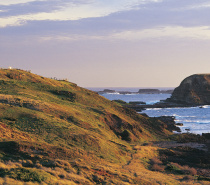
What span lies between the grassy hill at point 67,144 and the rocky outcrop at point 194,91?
110254 millimetres

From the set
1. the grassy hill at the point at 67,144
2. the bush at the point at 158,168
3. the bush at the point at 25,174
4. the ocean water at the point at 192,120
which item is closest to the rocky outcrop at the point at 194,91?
the ocean water at the point at 192,120

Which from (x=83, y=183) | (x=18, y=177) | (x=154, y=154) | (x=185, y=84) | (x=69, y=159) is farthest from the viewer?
(x=185, y=84)

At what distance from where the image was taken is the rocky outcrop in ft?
533

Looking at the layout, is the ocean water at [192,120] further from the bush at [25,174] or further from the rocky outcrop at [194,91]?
the rocky outcrop at [194,91]

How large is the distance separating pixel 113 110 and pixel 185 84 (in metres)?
122

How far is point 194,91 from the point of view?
168m

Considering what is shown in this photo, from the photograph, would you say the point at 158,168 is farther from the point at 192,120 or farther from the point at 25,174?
the point at 192,120

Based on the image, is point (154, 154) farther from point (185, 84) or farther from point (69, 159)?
point (185, 84)

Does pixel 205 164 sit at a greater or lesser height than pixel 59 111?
lesser

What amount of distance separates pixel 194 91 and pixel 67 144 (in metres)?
148

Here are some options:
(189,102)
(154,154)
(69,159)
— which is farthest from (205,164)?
(189,102)

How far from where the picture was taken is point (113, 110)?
197 ft

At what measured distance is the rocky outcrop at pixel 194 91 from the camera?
163 meters

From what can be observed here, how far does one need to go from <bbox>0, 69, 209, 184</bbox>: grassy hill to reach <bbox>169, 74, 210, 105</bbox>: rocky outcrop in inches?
4341
